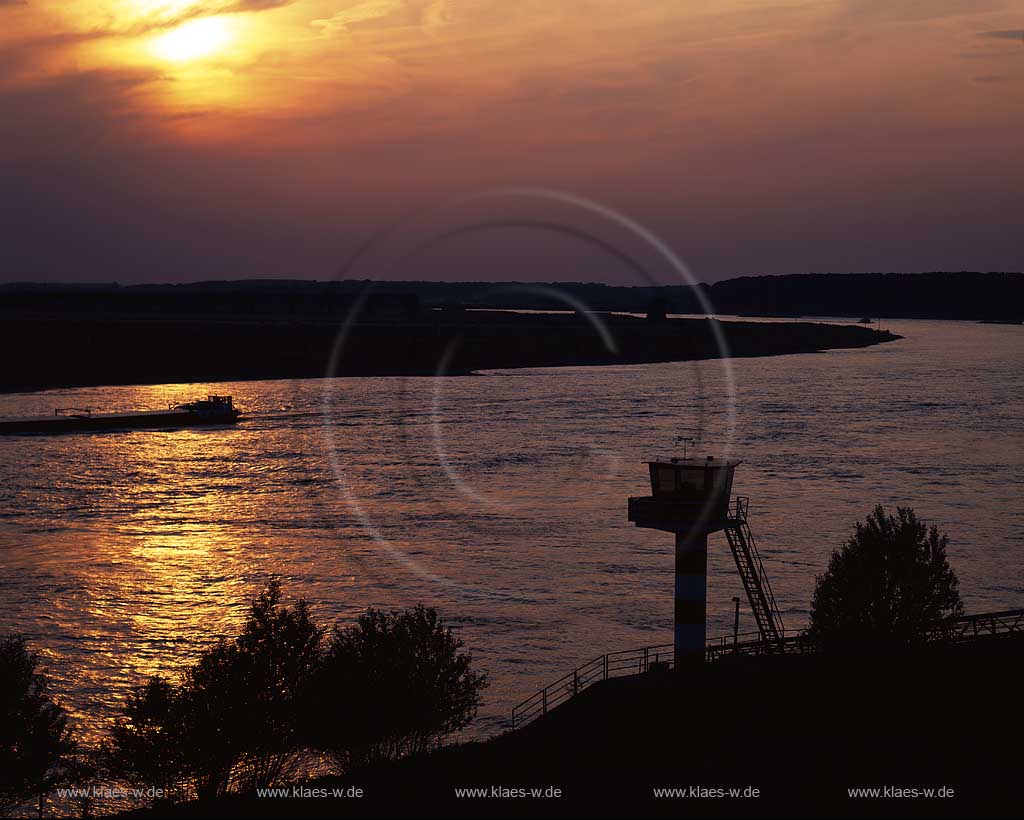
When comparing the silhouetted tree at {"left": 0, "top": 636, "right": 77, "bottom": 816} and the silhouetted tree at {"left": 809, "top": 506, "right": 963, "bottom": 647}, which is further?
the silhouetted tree at {"left": 809, "top": 506, "right": 963, "bottom": 647}

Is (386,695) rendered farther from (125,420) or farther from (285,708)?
(125,420)

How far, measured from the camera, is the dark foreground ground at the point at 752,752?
23281mm

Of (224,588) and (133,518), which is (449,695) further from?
(133,518)

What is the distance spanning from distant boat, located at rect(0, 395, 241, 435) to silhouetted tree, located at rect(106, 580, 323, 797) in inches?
3657

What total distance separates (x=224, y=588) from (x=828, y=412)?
298 feet

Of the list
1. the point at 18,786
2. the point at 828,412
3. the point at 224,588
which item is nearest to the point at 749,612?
the point at 224,588

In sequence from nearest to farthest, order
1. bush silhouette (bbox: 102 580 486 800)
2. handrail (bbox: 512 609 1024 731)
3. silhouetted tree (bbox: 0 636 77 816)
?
silhouetted tree (bbox: 0 636 77 816) < bush silhouette (bbox: 102 580 486 800) < handrail (bbox: 512 609 1024 731)

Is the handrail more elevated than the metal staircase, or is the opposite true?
the metal staircase

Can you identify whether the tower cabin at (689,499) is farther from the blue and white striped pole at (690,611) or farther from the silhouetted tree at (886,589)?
the silhouetted tree at (886,589)

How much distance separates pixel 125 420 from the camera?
125438mm

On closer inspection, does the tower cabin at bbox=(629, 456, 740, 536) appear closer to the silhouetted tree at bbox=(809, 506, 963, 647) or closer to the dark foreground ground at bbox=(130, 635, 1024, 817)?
the dark foreground ground at bbox=(130, 635, 1024, 817)

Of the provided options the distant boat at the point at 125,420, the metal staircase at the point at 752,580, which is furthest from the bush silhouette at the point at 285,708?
the distant boat at the point at 125,420

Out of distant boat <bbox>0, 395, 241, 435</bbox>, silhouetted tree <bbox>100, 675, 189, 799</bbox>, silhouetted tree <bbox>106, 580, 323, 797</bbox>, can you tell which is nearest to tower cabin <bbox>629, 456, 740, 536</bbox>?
silhouetted tree <bbox>106, 580, 323, 797</bbox>

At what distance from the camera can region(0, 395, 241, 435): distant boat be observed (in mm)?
118688
